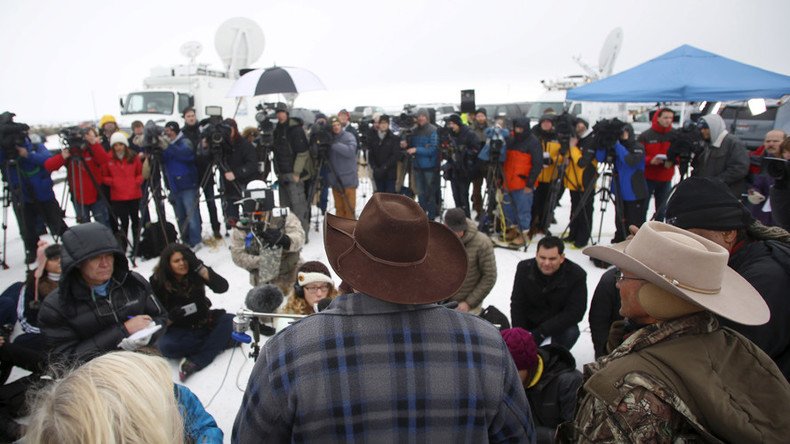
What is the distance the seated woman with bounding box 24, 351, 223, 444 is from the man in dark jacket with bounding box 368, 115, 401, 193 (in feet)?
18.3

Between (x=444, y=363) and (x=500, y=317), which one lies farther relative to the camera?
(x=500, y=317)

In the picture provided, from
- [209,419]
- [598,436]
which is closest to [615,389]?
[598,436]

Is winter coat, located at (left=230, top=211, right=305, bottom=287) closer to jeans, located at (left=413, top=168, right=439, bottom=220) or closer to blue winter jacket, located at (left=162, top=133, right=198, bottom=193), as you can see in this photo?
blue winter jacket, located at (left=162, top=133, right=198, bottom=193)

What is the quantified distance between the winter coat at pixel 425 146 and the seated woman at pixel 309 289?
3.73 m

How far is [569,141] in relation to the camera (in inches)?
215

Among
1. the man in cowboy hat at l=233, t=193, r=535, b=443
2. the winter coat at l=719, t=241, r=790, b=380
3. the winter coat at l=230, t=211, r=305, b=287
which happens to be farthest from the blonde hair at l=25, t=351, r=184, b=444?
the winter coat at l=230, t=211, r=305, b=287

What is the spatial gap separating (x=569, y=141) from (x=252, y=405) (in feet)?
17.1

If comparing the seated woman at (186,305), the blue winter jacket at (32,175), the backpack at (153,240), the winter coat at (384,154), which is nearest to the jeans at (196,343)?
the seated woman at (186,305)

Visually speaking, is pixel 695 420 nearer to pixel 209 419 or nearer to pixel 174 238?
pixel 209 419

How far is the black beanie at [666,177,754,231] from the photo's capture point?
1.81 meters

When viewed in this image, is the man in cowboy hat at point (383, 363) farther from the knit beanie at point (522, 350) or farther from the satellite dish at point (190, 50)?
the satellite dish at point (190, 50)

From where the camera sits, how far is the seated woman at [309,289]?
2967mm

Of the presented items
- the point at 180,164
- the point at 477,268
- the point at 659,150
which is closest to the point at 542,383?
the point at 477,268

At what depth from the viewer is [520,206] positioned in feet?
19.9
